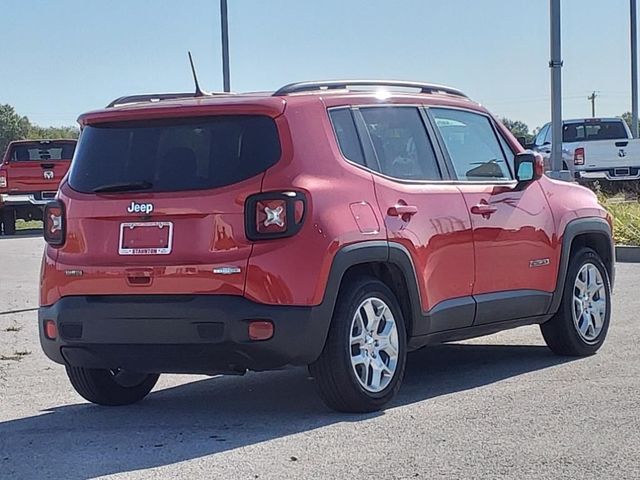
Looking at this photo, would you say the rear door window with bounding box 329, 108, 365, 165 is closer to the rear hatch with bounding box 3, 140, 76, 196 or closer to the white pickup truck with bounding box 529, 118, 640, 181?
the rear hatch with bounding box 3, 140, 76, 196

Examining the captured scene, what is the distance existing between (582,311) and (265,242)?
10.6 feet

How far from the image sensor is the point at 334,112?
688cm

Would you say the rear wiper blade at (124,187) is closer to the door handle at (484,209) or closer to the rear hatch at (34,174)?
the door handle at (484,209)

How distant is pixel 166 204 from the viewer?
647 cm

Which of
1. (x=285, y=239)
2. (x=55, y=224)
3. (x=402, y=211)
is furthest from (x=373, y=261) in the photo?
(x=55, y=224)

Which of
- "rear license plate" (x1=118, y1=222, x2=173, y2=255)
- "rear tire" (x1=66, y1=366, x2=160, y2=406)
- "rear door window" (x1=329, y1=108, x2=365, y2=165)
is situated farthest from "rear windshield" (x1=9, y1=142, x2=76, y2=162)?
"rear license plate" (x1=118, y1=222, x2=173, y2=255)

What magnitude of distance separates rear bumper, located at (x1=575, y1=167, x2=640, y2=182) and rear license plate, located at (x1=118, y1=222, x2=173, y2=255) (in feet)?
62.2

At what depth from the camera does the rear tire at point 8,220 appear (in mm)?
24645

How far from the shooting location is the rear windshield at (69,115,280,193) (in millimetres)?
6465

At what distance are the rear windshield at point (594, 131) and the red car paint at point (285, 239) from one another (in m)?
19.7

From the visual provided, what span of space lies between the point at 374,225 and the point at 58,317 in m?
1.85

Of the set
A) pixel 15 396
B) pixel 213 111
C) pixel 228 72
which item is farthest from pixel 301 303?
pixel 228 72

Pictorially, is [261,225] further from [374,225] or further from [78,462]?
[78,462]

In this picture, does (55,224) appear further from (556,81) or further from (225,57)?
(225,57)
